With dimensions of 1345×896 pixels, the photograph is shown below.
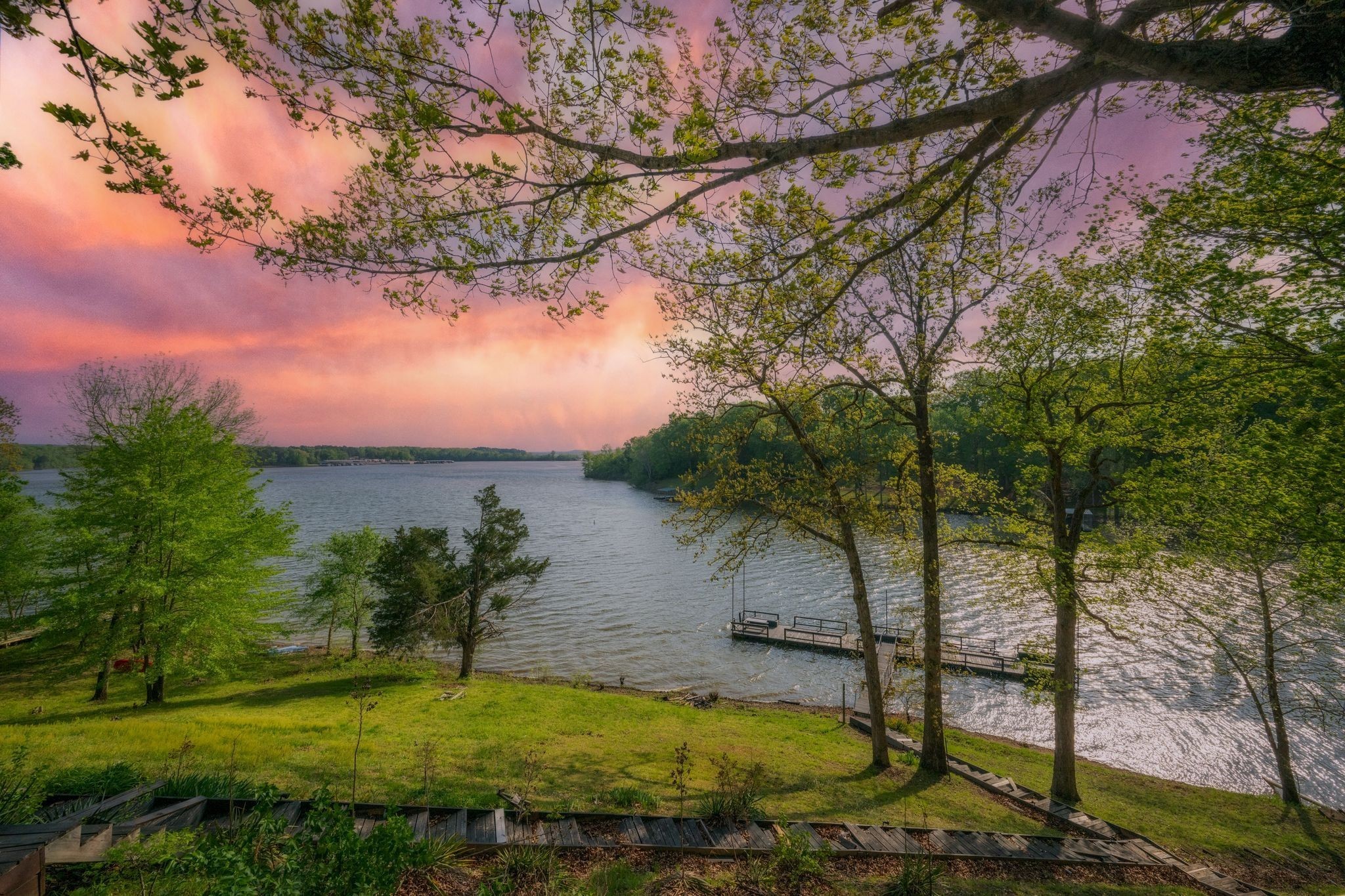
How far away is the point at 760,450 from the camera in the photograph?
77312mm

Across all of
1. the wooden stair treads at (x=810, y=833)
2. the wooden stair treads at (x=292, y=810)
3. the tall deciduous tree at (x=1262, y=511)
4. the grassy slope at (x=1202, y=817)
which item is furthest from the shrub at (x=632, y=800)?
the grassy slope at (x=1202, y=817)

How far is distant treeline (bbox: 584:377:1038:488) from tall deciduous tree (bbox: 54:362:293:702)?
15.1m

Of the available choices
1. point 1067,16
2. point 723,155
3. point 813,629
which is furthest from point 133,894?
point 813,629

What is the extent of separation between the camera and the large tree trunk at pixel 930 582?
37.4ft

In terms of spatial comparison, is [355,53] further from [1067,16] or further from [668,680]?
[668,680]

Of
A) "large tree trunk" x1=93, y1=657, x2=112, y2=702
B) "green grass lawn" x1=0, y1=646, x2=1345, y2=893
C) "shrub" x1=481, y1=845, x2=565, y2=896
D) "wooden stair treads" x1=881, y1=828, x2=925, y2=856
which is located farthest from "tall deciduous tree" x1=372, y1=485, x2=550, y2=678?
"wooden stair treads" x1=881, y1=828, x2=925, y2=856

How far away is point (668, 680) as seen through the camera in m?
23.5

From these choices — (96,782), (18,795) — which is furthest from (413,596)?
(18,795)

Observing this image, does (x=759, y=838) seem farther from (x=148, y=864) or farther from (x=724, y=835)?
(x=148, y=864)

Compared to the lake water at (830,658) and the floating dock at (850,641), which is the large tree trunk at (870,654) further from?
the floating dock at (850,641)

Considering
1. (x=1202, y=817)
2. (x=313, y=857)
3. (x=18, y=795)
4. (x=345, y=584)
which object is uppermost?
(x=313, y=857)

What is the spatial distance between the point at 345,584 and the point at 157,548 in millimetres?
11856

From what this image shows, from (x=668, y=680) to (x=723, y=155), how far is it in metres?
23.2

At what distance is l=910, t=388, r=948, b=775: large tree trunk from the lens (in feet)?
37.4
